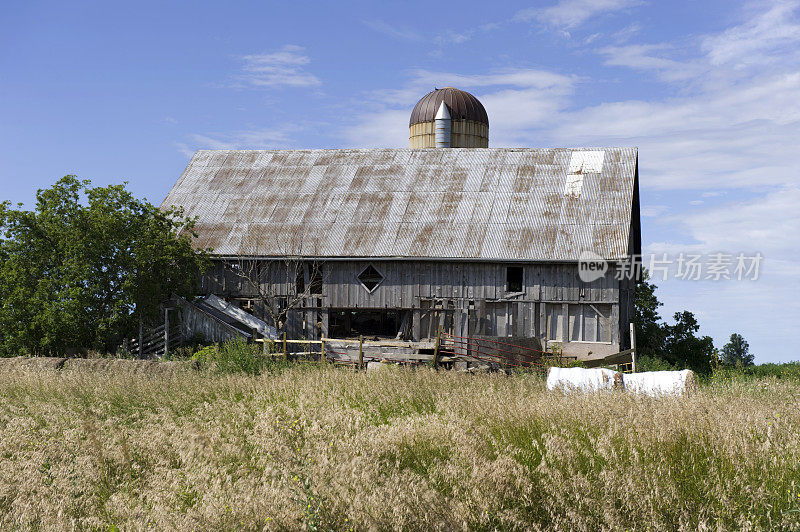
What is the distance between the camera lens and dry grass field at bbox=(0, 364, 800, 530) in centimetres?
561

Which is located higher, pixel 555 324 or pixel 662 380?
pixel 555 324

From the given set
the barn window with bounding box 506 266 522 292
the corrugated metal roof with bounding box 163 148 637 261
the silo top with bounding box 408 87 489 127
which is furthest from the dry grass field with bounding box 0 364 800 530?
the silo top with bounding box 408 87 489 127

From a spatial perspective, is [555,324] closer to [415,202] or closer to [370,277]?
[370,277]

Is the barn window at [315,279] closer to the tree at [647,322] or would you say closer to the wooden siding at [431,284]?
the wooden siding at [431,284]

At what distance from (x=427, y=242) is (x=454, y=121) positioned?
13.1 meters

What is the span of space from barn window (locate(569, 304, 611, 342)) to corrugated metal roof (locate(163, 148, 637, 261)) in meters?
1.85

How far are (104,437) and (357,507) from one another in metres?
4.69

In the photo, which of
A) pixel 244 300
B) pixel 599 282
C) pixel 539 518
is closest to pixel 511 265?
pixel 599 282

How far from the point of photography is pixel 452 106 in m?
36.8

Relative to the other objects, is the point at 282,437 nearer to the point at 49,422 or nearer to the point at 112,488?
the point at 112,488

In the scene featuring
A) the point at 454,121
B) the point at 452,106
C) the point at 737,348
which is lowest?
the point at 737,348

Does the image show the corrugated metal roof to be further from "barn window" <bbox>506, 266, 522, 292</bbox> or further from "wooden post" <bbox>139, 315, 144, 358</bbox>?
"wooden post" <bbox>139, 315, 144, 358</bbox>

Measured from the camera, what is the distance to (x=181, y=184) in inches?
1223

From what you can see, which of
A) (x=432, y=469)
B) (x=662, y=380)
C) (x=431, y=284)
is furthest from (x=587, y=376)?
(x=431, y=284)
